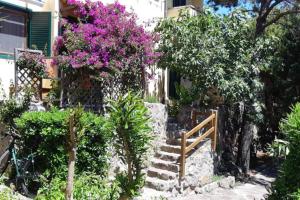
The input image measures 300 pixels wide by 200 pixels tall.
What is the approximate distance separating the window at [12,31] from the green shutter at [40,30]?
9.6 inches

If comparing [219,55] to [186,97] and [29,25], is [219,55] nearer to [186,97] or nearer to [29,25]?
[186,97]

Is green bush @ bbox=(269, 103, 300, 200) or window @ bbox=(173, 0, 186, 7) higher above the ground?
window @ bbox=(173, 0, 186, 7)

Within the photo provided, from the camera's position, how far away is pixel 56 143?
8969 millimetres

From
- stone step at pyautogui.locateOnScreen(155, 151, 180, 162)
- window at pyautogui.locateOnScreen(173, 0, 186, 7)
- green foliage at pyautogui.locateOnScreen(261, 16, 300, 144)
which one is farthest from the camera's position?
window at pyautogui.locateOnScreen(173, 0, 186, 7)

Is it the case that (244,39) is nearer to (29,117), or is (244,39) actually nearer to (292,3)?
(292,3)

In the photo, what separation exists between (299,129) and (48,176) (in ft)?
17.3

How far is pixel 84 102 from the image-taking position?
1185 cm

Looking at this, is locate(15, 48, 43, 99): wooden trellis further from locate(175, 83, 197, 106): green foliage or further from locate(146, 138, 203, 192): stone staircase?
locate(175, 83, 197, 106): green foliage

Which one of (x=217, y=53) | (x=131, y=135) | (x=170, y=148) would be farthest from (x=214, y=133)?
(x=131, y=135)

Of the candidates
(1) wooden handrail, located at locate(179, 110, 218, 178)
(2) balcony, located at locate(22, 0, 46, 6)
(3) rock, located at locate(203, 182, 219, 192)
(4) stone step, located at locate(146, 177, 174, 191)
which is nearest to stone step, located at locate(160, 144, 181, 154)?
(1) wooden handrail, located at locate(179, 110, 218, 178)

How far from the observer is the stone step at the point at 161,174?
39.2 feet

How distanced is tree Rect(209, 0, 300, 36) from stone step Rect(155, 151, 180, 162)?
19.4 ft

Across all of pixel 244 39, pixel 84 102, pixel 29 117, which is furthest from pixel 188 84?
pixel 29 117

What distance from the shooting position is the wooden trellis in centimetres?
1101
